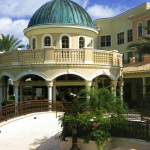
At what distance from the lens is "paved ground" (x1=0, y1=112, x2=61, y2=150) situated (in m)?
11.9

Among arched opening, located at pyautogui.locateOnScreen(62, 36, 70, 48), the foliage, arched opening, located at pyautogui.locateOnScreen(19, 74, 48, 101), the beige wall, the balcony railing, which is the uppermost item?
the beige wall

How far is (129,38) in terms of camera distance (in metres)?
31.5

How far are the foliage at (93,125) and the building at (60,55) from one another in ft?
14.8

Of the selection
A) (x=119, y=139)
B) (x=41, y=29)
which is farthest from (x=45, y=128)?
(x=41, y=29)

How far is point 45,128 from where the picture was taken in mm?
14695

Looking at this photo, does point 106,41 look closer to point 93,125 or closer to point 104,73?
point 104,73

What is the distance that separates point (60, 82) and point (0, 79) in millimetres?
5214

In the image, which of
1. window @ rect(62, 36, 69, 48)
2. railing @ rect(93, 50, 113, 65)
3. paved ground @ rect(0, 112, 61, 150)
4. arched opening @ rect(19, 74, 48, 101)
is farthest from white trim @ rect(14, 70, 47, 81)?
window @ rect(62, 36, 69, 48)

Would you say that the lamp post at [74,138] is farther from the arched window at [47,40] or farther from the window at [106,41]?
the window at [106,41]

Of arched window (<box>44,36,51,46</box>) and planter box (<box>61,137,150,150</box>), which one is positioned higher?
arched window (<box>44,36,51,46</box>)

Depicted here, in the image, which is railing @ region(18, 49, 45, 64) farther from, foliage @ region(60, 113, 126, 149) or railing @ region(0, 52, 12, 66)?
foliage @ region(60, 113, 126, 149)

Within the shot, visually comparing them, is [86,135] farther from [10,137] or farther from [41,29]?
[41,29]

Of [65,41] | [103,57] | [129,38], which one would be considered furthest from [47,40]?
[129,38]

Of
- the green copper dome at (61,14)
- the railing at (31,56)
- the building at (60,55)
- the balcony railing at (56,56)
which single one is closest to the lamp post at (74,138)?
the building at (60,55)
